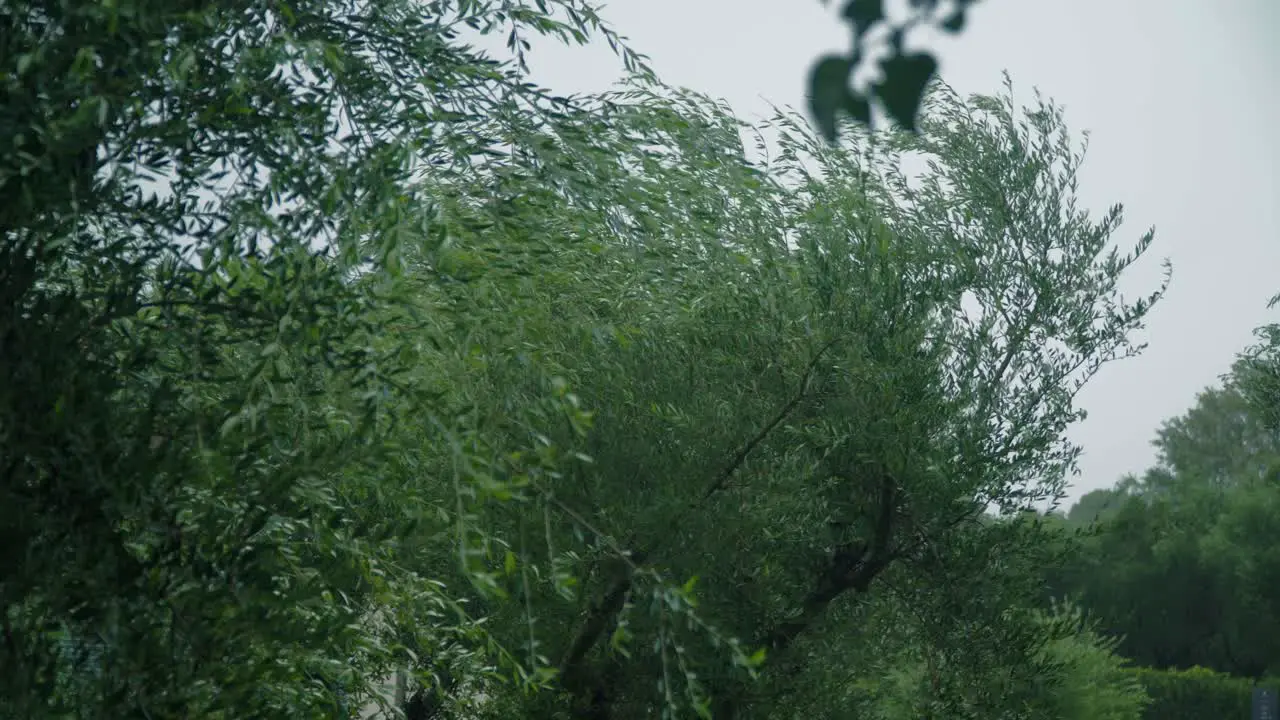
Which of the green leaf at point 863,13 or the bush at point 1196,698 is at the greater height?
the bush at point 1196,698

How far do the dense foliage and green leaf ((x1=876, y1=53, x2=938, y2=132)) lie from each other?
2796 mm

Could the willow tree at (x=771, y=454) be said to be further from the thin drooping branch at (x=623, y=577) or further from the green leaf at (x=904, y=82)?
the green leaf at (x=904, y=82)

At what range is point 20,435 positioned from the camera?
4.32 m

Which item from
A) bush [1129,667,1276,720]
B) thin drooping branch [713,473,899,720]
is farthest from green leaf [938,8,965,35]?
bush [1129,667,1276,720]

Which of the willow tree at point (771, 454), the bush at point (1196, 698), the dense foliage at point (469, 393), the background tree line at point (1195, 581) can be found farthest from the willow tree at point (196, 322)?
the background tree line at point (1195, 581)

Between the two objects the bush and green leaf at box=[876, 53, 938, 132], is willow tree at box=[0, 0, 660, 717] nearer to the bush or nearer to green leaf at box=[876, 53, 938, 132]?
green leaf at box=[876, 53, 938, 132]

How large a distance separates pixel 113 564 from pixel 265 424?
2.57 ft

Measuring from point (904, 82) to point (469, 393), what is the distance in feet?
13.7

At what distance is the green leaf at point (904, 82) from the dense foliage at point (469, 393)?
280cm

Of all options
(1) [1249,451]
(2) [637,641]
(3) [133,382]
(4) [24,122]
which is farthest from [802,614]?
(1) [1249,451]

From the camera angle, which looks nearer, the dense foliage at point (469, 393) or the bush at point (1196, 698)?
the dense foliage at point (469, 393)

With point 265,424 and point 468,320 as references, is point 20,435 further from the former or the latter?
point 468,320

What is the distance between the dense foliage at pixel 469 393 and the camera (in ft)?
14.6

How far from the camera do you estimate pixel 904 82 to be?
1.92m
